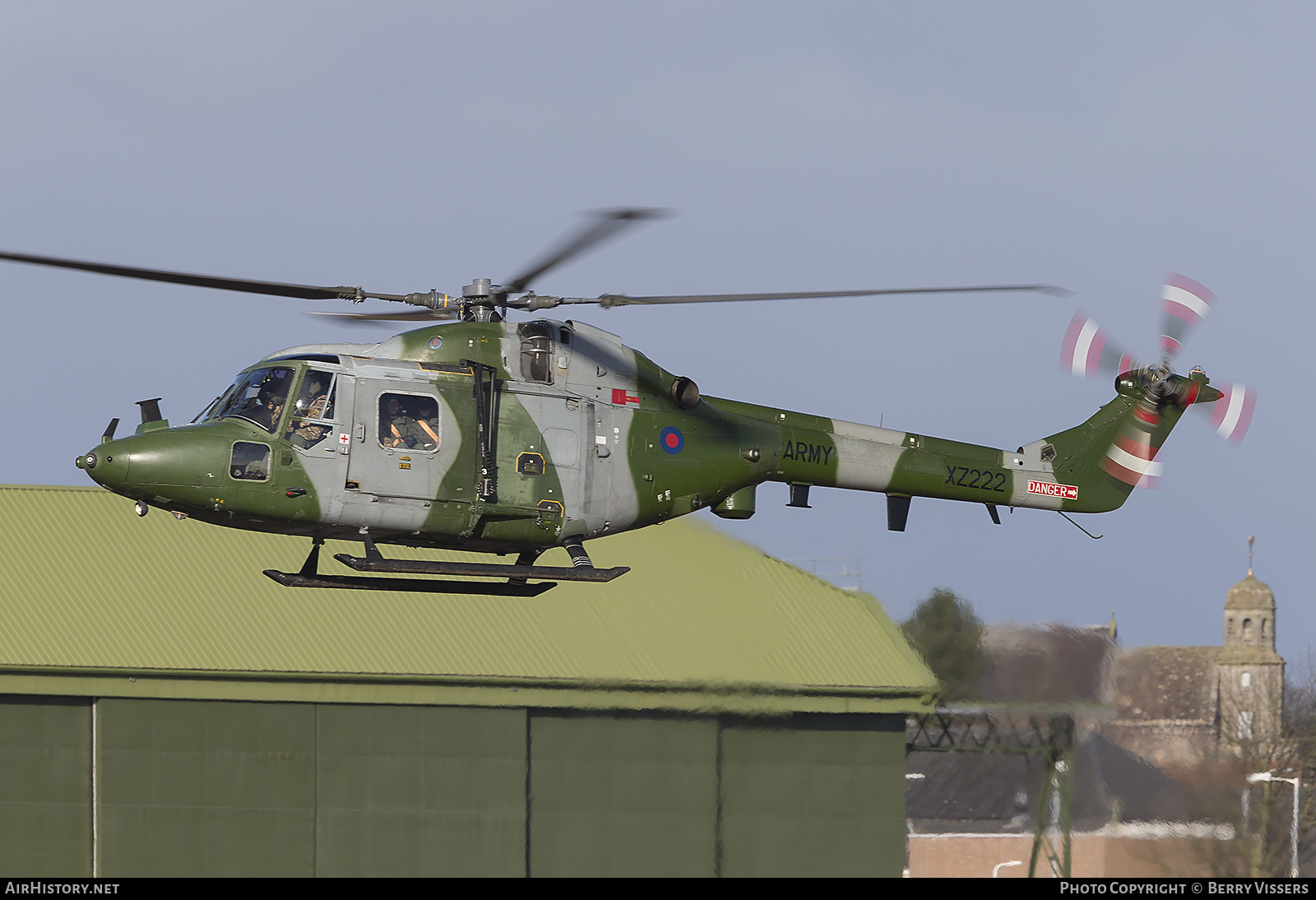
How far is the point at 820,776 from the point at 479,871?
7.45 metres

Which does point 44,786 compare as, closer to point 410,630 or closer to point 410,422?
point 410,630

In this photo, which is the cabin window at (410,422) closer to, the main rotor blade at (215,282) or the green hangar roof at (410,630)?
the main rotor blade at (215,282)

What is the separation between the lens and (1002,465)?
22562 mm

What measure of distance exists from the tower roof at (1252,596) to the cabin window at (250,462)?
327 ft

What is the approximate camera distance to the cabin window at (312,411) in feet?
57.2

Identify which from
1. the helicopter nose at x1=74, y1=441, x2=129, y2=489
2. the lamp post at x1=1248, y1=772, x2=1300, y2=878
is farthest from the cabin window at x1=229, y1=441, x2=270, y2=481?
the lamp post at x1=1248, y1=772, x2=1300, y2=878

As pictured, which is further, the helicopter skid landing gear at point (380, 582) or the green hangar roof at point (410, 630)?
the green hangar roof at point (410, 630)

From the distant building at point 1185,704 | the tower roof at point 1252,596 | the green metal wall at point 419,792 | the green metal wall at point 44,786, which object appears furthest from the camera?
the tower roof at point 1252,596

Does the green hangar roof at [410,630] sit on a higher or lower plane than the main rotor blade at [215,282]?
lower

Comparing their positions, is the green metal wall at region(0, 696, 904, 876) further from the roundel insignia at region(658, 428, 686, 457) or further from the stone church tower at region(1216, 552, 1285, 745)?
the roundel insignia at region(658, 428, 686, 457)

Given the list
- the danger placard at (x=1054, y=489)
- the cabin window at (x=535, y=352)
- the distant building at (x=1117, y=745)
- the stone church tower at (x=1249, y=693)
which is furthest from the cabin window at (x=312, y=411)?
the stone church tower at (x=1249, y=693)

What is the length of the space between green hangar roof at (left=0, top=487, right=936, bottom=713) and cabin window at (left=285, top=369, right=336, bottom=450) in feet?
47.5

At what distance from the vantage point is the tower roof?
107562 mm
